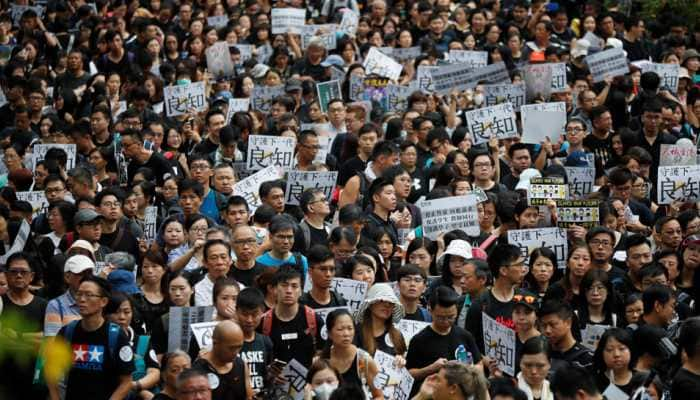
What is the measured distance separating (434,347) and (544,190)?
4.08 meters

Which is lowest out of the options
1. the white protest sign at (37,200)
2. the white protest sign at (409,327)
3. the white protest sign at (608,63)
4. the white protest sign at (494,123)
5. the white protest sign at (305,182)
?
the white protest sign at (409,327)

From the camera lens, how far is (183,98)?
56.5 feet

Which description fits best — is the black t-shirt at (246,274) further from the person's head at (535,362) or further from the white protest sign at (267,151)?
the white protest sign at (267,151)

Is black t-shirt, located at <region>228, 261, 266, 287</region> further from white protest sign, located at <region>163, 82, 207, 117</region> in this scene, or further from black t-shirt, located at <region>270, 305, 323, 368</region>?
white protest sign, located at <region>163, 82, 207, 117</region>

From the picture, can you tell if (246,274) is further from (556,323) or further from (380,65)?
(380,65)

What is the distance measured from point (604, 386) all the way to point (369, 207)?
4.06 m

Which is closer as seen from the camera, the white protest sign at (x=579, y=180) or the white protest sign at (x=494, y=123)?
the white protest sign at (x=579, y=180)

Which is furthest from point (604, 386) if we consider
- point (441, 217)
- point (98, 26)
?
point (98, 26)

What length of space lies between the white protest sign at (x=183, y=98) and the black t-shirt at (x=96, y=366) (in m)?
8.71

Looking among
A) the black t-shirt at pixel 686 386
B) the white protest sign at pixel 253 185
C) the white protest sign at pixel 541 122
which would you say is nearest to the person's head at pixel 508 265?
the black t-shirt at pixel 686 386

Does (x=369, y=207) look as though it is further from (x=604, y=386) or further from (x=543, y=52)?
(x=543, y=52)

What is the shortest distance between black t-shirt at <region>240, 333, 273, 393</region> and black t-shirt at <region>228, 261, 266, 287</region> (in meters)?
1.66

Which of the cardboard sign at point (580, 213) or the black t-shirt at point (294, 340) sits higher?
the cardboard sign at point (580, 213)

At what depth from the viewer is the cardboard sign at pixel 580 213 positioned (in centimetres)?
1259
